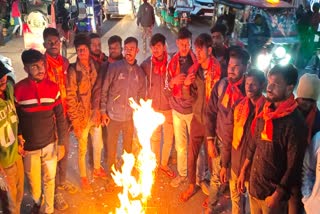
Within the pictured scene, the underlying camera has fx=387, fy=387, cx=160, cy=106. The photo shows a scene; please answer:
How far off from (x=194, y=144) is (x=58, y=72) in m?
1.99

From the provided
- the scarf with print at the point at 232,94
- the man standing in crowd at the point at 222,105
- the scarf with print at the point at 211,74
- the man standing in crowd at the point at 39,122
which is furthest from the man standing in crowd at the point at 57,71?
the scarf with print at the point at 232,94

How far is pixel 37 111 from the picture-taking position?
4.23 m

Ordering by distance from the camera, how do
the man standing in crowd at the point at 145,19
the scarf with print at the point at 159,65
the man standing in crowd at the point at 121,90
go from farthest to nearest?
the man standing in crowd at the point at 145,19, the scarf with print at the point at 159,65, the man standing in crowd at the point at 121,90

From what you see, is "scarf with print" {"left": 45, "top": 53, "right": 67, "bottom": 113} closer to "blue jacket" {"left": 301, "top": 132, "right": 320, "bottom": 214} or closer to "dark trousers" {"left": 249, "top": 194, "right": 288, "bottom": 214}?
"dark trousers" {"left": 249, "top": 194, "right": 288, "bottom": 214}

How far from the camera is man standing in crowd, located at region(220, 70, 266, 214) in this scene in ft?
12.7

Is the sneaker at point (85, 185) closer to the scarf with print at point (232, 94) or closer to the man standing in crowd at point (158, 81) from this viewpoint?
the man standing in crowd at point (158, 81)

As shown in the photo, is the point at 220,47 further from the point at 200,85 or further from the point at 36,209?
the point at 36,209

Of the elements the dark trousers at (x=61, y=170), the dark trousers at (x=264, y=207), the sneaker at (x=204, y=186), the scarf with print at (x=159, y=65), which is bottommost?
the sneaker at (x=204, y=186)

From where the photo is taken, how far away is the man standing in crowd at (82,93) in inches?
193

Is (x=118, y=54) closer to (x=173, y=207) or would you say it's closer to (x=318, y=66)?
(x=173, y=207)

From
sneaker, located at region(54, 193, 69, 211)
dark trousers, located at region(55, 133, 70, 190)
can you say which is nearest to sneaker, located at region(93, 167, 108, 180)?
dark trousers, located at region(55, 133, 70, 190)

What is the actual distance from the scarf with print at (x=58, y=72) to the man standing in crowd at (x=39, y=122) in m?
0.38

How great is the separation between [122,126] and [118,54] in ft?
3.41

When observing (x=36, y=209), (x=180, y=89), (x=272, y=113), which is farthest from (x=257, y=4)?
(x=36, y=209)
